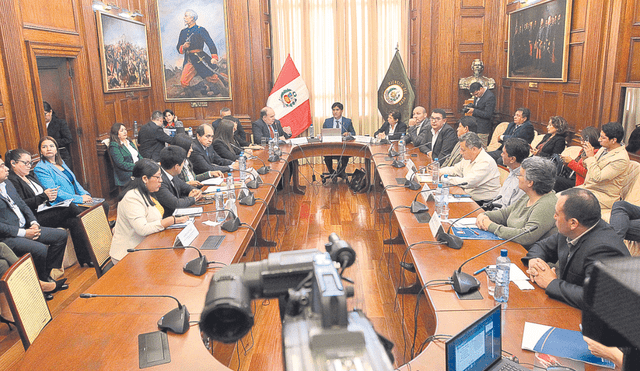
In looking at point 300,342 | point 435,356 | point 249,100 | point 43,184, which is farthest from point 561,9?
point 300,342

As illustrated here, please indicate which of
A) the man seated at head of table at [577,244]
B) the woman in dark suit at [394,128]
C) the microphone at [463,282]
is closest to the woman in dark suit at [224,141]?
the woman in dark suit at [394,128]

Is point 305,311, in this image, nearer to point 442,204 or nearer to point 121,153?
point 442,204

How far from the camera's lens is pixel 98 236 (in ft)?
10.7

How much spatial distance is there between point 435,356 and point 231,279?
1.18m

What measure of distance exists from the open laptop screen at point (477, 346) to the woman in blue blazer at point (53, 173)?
161 inches

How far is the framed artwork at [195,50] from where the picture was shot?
7.87 meters

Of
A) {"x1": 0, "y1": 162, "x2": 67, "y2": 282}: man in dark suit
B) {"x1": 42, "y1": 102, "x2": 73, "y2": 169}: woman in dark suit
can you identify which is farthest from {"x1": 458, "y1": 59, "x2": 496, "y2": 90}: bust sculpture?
{"x1": 0, "y1": 162, "x2": 67, "y2": 282}: man in dark suit

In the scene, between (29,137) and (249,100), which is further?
(249,100)

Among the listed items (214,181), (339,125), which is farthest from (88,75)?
(339,125)

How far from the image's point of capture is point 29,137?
4.69 meters

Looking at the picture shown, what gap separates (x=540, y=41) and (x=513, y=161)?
3401 mm

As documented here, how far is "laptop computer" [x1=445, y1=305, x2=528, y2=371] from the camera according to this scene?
1.47m

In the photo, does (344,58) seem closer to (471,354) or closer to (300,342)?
(471,354)

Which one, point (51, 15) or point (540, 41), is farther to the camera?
point (540, 41)
